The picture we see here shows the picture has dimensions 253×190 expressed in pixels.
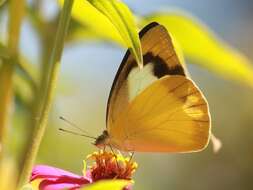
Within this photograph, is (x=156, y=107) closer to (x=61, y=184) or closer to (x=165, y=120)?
(x=165, y=120)

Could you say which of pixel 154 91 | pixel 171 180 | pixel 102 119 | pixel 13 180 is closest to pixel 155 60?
pixel 154 91

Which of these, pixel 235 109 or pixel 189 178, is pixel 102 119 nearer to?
pixel 189 178

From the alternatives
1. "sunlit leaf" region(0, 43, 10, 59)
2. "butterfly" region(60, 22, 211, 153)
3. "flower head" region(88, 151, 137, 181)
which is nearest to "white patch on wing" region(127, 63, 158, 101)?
"butterfly" region(60, 22, 211, 153)

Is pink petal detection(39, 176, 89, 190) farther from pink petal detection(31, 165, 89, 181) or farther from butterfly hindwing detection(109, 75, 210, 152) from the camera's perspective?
butterfly hindwing detection(109, 75, 210, 152)

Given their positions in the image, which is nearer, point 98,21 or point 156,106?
point 156,106

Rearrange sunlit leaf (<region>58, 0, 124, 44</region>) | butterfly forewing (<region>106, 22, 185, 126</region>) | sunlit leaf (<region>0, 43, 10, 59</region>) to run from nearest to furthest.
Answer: sunlit leaf (<region>0, 43, 10, 59</region>)
butterfly forewing (<region>106, 22, 185, 126</region>)
sunlit leaf (<region>58, 0, 124, 44</region>)

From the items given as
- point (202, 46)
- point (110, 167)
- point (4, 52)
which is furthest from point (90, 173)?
point (202, 46)
